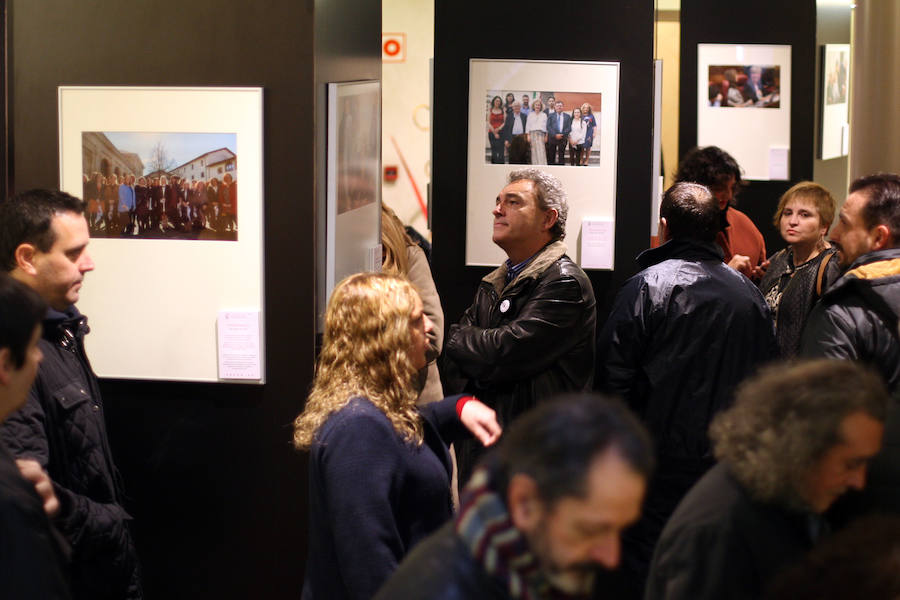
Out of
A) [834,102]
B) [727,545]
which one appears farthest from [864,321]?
[834,102]

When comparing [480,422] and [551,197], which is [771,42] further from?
[480,422]

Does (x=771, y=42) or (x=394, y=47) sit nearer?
(x=771, y=42)

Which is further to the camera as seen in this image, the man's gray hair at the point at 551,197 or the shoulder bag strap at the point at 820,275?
the shoulder bag strap at the point at 820,275

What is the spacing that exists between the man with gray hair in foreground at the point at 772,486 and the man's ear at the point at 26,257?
1.89 m

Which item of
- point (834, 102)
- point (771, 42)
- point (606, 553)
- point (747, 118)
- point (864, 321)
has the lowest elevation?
point (606, 553)

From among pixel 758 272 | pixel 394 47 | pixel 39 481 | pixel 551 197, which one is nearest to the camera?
pixel 39 481

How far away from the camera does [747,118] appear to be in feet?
27.4

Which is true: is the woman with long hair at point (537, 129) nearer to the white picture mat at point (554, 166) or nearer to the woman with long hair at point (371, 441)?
the white picture mat at point (554, 166)

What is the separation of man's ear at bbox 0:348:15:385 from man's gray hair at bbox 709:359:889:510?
136 centimetres

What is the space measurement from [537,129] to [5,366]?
3719mm

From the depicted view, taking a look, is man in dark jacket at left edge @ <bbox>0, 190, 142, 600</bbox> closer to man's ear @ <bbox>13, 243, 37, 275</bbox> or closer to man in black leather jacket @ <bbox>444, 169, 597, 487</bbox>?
man's ear @ <bbox>13, 243, 37, 275</bbox>

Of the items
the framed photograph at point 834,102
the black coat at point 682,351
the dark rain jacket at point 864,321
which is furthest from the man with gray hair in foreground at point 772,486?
the framed photograph at point 834,102

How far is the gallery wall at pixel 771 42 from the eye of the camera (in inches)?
319

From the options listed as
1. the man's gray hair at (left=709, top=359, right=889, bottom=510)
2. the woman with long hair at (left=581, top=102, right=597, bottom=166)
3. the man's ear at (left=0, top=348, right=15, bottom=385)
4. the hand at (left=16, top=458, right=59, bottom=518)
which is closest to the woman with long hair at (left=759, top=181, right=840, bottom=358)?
the woman with long hair at (left=581, top=102, right=597, bottom=166)
